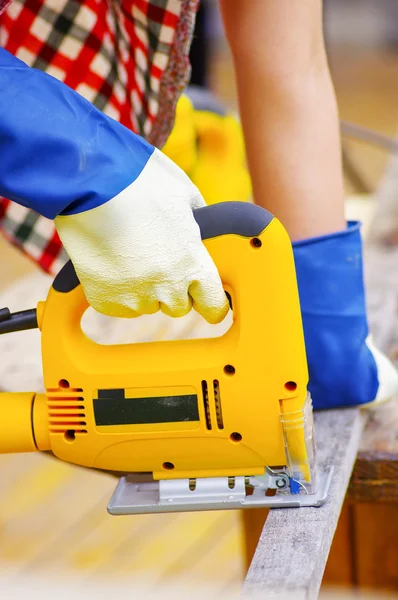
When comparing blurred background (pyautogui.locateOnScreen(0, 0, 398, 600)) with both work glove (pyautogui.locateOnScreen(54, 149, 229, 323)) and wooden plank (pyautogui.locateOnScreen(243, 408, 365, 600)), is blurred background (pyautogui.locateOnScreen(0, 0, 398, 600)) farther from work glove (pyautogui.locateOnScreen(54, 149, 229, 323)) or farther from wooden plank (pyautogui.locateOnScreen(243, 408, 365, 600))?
work glove (pyautogui.locateOnScreen(54, 149, 229, 323))

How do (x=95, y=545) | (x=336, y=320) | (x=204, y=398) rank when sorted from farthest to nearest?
1. (x=95, y=545)
2. (x=336, y=320)
3. (x=204, y=398)

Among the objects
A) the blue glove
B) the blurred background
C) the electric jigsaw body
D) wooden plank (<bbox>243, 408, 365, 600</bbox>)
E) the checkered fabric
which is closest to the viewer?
wooden plank (<bbox>243, 408, 365, 600</bbox>)

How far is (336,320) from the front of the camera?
119 cm

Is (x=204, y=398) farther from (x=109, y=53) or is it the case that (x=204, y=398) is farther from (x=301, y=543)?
(x=109, y=53)

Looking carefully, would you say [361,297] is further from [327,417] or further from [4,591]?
[4,591]

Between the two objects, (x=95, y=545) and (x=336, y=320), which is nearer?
(x=336, y=320)

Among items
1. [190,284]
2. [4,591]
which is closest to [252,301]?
[190,284]

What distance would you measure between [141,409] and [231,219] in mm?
234

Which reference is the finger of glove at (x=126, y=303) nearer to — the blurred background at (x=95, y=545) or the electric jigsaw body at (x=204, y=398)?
the electric jigsaw body at (x=204, y=398)

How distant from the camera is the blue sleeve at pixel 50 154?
86 cm

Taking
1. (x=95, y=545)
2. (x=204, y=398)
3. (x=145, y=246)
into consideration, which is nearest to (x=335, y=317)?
(x=204, y=398)

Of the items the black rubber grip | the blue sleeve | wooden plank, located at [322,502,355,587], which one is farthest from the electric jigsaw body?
wooden plank, located at [322,502,355,587]

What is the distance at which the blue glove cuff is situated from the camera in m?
1.16

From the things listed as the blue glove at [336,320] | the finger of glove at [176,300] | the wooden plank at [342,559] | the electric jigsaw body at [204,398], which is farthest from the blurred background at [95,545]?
the finger of glove at [176,300]
